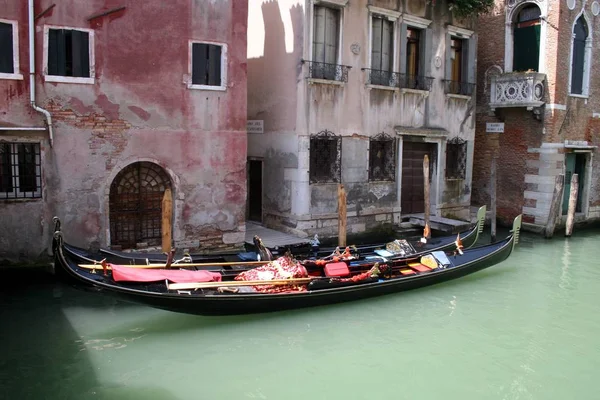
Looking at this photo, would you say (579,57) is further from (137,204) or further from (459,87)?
(137,204)

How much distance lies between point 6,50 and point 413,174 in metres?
7.75

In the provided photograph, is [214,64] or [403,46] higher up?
[403,46]

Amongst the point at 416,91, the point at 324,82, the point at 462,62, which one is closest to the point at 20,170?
the point at 324,82

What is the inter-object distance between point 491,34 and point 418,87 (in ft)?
9.88

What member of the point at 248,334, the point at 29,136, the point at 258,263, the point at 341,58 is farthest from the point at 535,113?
the point at 29,136

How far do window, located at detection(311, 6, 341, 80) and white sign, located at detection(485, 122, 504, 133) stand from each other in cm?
481

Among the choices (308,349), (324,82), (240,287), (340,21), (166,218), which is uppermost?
(340,21)

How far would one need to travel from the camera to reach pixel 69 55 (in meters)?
7.36

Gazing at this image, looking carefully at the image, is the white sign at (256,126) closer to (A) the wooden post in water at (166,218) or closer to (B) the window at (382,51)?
(B) the window at (382,51)

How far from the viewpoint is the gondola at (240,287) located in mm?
5945

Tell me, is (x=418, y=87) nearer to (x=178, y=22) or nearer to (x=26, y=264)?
(x=178, y=22)

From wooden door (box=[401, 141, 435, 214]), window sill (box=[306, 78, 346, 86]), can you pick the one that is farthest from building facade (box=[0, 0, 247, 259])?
wooden door (box=[401, 141, 435, 214])

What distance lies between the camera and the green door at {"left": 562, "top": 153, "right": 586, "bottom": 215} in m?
12.9

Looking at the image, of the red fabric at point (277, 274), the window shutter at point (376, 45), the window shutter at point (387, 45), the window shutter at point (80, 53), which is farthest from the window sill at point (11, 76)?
the window shutter at point (387, 45)
